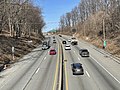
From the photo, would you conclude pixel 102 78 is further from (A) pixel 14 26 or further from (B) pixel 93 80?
(A) pixel 14 26

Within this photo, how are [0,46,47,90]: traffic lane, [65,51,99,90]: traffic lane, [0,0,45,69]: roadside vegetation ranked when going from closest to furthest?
[65,51,99,90]: traffic lane, [0,46,47,90]: traffic lane, [0,0,45,69]: roadside vegetation

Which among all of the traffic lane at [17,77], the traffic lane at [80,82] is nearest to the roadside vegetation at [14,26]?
the traffic lane at [17,77]

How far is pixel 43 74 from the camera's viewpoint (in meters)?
38.8

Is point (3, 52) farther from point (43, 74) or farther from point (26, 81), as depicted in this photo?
point (26, 81)

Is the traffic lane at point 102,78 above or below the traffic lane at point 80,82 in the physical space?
above

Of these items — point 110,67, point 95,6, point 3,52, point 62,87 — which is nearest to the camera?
point 62,87

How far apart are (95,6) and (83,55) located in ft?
317

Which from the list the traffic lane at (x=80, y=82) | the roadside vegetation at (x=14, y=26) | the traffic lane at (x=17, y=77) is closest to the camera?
the traffic lane at (x=80, y=82)

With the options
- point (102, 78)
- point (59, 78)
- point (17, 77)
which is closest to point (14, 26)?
point (17, 77)

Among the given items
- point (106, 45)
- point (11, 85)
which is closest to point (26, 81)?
point (11, 85)

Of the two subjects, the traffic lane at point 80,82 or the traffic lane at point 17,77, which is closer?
the traffic lane at point 80,82

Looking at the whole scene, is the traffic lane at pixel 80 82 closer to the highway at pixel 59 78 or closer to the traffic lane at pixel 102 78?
the highway at pixel 59 78

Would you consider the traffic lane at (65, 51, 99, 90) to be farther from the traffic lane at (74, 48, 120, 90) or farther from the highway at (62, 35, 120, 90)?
the traffic lane at (74, 48, 120, 90)

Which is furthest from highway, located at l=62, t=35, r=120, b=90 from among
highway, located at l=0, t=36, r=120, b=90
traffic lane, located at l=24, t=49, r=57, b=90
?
traffic lane, located at l=24, t=49, r=57, b=90
